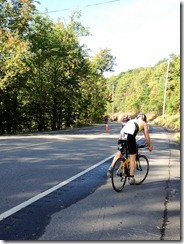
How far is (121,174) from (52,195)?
5.04ft

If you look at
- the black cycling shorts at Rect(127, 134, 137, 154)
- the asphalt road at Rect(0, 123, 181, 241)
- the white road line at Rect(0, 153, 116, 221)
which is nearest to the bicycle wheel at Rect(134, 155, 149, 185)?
the asphalt road at Rect(0, 123, 181, 241)

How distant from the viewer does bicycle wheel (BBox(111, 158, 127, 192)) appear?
19.2 feet

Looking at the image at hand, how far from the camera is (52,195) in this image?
17.8 feet

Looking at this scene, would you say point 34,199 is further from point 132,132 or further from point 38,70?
point 38,70

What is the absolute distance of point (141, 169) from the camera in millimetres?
6730

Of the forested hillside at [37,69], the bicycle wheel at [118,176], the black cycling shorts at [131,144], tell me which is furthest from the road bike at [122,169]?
the forested hillside at [37,69]

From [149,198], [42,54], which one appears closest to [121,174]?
[149,198]

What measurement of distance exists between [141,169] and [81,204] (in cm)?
225

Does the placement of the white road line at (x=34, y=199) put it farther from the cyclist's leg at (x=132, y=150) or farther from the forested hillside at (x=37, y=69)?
the forested hillside at (x=37, y=69)

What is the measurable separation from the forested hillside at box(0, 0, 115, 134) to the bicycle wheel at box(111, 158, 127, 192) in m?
16.2

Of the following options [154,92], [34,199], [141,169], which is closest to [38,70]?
[141,169]

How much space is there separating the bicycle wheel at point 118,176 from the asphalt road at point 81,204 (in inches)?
6.1

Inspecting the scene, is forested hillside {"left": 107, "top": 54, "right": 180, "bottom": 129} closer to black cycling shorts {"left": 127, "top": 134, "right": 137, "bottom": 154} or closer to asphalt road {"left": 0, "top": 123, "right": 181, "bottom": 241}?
black cycling shorts {"left": 127, "top": 134, "right": 137, "bottom": 154}

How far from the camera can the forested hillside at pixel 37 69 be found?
20953 mm
